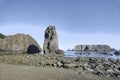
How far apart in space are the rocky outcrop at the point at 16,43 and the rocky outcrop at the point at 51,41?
2811cm

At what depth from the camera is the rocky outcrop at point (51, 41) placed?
138 metres

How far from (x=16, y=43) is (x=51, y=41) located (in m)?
36.9

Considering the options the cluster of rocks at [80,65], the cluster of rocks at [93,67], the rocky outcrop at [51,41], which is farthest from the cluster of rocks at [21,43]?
the cluster of rocks at [93,67]

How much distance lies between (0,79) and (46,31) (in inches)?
4730

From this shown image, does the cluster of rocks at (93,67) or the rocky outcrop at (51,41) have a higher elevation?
the rocky outcrop at (51,41)

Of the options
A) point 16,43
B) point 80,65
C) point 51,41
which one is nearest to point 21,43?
point 16,43

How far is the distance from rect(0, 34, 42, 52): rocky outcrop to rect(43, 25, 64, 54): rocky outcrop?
92.2ft

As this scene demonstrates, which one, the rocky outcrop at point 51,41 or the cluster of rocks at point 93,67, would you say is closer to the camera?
the cluster of rocks at point 93,67

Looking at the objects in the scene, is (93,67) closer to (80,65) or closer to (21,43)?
(80,65)

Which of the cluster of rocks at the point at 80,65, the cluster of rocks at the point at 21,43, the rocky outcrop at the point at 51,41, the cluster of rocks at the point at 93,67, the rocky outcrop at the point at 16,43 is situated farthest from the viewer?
the rocky outcrop at the point at 16,43

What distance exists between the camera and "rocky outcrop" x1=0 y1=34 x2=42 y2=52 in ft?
526

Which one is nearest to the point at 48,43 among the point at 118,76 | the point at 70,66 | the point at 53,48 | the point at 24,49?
the point at 53,48

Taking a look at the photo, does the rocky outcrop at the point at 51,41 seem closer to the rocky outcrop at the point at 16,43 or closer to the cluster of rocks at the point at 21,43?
the cluster of rocks at the point at 21,43

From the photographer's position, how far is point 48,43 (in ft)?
459
